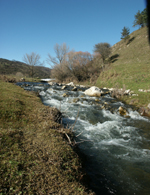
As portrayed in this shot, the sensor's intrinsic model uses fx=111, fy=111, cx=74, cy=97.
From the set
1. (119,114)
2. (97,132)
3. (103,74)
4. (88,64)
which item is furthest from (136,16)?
(97,132)

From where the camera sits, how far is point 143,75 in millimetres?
17406

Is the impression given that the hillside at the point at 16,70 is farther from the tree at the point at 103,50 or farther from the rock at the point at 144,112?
the rock at the point at 144,112

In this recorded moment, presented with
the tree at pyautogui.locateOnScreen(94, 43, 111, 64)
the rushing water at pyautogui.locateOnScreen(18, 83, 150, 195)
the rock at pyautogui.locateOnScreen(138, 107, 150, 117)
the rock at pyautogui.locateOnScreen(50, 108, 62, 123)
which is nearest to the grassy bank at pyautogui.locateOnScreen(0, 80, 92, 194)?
the rushing water at pyautogui.locateOnScreen(18, 83, 150, 195)

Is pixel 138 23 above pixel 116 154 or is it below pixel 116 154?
above

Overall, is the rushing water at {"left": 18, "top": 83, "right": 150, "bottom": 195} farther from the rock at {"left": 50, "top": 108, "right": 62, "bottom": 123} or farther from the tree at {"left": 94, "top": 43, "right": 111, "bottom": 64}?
the tree at {"left": 94, "top": 43, "right": 111, "bottom": 64}

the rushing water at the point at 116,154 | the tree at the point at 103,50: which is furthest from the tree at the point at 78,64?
the rushing water at the point at 116,154

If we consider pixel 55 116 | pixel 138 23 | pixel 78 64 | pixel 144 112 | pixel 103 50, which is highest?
pixel 138 23

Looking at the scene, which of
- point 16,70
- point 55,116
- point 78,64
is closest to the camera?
point 55,116

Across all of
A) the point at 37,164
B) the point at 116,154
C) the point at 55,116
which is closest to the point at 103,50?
the point at 55,116

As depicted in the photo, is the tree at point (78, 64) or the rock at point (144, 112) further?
the tree at point (78, 64)

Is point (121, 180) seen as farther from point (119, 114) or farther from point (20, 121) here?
point (119, 114)

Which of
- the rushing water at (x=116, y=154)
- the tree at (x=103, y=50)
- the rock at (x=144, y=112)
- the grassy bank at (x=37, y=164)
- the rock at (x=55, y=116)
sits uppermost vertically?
the tree at (x=103, y=50)

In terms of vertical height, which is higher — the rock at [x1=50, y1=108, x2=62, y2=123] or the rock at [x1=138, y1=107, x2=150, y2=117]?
the rock at [x1=50, y1=108, x2=62, y2=123]

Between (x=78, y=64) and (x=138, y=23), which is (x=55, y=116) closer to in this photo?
(x=78, y=64)
